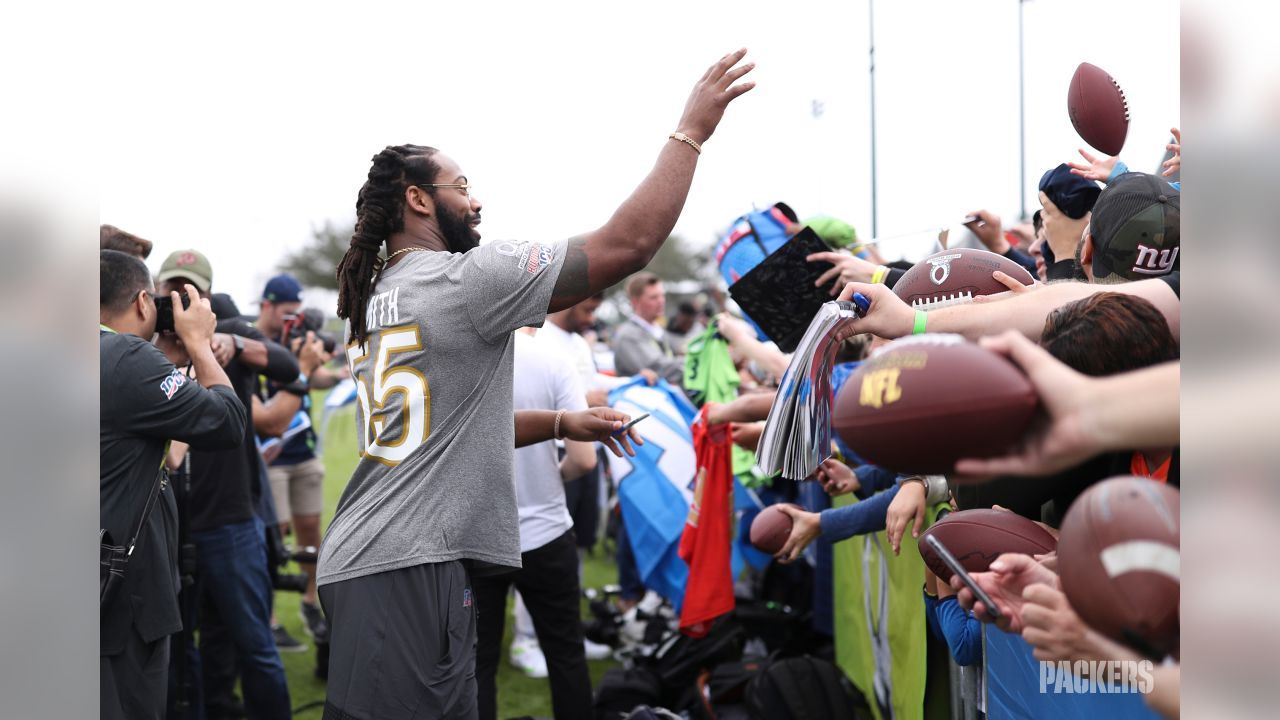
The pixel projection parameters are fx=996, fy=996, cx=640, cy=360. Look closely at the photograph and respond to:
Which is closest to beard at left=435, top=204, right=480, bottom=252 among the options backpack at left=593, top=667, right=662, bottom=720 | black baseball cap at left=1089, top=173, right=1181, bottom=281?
black baseball cap at left=1089, top=173, right=1181, bottom=281

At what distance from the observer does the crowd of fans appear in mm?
1710

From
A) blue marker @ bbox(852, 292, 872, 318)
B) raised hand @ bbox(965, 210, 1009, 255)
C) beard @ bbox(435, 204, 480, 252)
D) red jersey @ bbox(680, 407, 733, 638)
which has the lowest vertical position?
red jersey @ bbox(680, 407, 733, 638)

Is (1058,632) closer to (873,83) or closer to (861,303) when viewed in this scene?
(861,303)

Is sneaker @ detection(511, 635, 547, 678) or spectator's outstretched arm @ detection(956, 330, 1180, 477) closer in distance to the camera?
spectator's outstretched arm @ detection(956, 330, 1180, 477)

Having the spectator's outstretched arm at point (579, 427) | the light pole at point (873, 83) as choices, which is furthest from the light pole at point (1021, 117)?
the spectator's outstretched arm at point (579, 427)

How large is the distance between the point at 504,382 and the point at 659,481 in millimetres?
3065

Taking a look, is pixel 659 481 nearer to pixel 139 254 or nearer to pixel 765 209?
pixel 765 209

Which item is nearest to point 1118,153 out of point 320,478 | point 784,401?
point 784,401

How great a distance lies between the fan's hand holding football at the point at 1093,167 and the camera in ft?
9.89

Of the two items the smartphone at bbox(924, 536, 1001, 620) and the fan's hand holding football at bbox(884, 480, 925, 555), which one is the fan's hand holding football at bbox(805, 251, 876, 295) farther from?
the smartphone at bbox(924, 536, 1001, 620)

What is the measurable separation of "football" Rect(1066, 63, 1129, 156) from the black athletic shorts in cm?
217

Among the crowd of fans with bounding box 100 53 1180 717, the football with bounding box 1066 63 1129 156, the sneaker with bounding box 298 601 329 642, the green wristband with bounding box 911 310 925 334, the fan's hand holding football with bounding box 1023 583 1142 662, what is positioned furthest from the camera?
the sneaker with bounding box 298 601 329 642

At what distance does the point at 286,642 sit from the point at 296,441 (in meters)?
1.38
